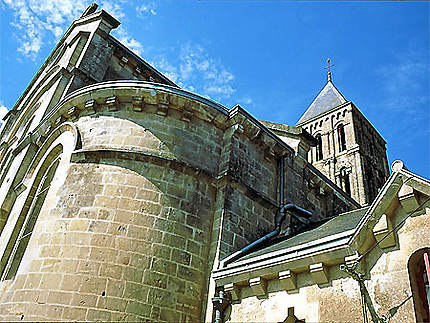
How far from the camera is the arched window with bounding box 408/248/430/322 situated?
4379 mm

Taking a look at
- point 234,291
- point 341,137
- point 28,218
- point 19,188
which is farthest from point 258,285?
point 341,137

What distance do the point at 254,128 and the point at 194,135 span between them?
5.28 ft

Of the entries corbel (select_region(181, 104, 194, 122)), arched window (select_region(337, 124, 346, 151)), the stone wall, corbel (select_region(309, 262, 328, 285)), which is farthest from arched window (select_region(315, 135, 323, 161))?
corbel (select_region(309, 262, 328, 285))

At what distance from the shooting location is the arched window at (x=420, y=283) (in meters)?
4.38

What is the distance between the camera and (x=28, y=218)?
8.41 m

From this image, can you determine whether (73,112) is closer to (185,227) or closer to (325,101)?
(185,227)

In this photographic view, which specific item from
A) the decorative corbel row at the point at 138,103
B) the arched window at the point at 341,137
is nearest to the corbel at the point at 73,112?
the decorative corbel row at the point at 138,103

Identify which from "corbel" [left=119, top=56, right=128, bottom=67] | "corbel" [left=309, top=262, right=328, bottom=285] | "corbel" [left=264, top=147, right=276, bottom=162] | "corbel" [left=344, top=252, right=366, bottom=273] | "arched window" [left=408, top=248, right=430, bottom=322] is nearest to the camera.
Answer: "arched window" [left=408, top=248, right=430, bottom=322]

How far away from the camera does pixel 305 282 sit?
5.73 metres

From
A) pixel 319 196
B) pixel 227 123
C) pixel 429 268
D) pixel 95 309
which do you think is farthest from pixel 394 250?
pixel 319 196

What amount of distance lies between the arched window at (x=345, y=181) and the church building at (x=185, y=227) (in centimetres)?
2326

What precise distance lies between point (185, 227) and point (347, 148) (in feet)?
102

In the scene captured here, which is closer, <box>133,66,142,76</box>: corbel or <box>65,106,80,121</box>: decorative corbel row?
<box>65,106,80,121</box>: decorative corbel row

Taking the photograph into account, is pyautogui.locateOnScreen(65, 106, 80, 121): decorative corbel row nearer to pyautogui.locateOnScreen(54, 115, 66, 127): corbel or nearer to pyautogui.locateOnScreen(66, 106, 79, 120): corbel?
pyautogui.locateOnScreen(66, 106, 79, 120): corbel
